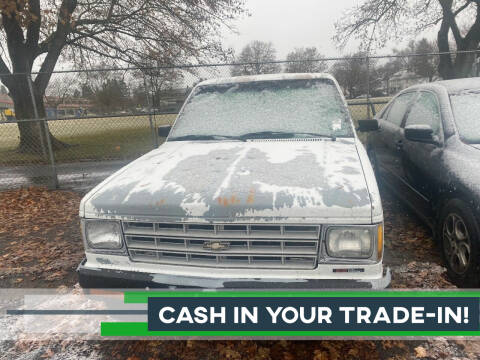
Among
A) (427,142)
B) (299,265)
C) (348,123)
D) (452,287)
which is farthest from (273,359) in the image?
(427,142)

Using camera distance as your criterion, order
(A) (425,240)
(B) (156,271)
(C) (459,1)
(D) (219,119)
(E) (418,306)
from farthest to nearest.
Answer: (C) (459,1) < (A) (425,240) < (D) (219,119) < (E) (418,306) < (B) (156,271)

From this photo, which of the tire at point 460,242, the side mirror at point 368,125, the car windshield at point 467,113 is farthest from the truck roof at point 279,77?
the tire at point 460,242

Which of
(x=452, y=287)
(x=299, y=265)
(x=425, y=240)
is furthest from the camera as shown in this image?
(x=425, y=240)

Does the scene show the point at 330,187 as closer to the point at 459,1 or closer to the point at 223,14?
the point at 223,14

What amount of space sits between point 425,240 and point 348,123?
71.5 inches

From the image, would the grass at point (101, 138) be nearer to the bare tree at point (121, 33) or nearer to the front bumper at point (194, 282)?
the bare tree at point (121, 33)

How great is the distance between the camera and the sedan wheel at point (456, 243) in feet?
8.88

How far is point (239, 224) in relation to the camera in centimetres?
187

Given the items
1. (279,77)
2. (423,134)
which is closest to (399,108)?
(423,134)

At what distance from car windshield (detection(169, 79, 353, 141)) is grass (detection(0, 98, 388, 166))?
4767 millimetres

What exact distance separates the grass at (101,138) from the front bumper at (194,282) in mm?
6382

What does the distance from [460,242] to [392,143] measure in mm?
2013

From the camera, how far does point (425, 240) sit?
3830 mm

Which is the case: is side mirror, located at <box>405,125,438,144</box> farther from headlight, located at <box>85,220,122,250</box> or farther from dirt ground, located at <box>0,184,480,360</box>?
headlight, located at <box>85,220,122,250</box>
